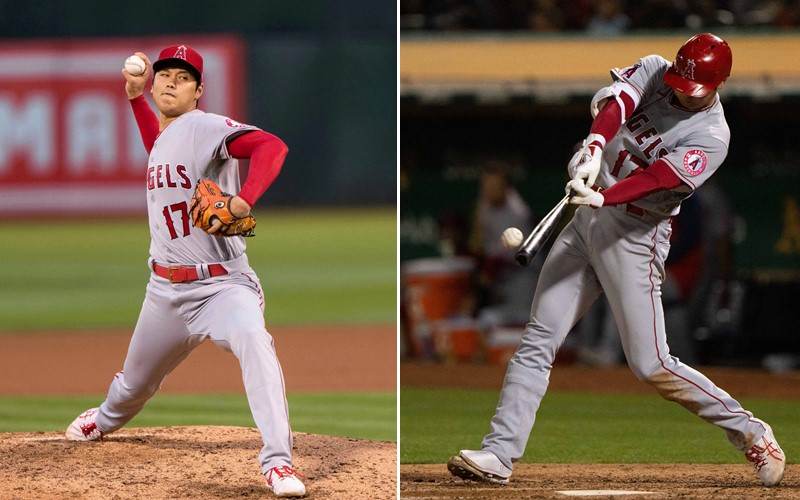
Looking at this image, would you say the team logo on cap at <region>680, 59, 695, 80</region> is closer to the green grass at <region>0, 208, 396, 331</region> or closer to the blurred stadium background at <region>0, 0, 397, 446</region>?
the green grass at <region>0, 208, 396, 331</region>

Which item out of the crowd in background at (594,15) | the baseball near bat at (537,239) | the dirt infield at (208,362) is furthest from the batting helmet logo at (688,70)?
the crowd in background at (594,15)

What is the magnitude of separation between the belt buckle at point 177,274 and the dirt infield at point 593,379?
492 centimetres

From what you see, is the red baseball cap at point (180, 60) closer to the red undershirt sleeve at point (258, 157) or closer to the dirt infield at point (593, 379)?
the red undershirt sleeve at point (258, 157)

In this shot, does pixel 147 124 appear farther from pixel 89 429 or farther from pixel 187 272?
pixel 89 429

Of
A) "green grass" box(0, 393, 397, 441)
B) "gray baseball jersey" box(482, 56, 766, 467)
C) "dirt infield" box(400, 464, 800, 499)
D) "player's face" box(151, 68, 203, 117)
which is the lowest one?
"green grass" box(0, 393, 397, 441)

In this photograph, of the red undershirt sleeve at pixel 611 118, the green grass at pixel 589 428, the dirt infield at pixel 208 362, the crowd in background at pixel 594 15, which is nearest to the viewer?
the red undershirt sleeve at pixel 611 118

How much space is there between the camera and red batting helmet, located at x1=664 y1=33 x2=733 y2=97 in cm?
504

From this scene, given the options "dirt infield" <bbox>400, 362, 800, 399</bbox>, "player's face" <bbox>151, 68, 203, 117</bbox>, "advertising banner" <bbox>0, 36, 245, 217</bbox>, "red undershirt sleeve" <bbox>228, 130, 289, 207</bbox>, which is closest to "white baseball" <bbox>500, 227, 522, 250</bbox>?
"red undershirt sleeve" <bbox>228, 130, 289, 207</bbox>

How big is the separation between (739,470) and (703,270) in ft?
17.2

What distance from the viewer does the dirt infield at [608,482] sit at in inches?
201

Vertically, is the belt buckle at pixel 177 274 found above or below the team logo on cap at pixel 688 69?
below

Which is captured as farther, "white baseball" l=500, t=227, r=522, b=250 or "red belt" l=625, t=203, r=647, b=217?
"red belt" l=625, t=203, r=647, b=217

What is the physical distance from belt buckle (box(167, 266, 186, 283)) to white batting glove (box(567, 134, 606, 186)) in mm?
1481

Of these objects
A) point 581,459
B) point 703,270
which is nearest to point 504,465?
point 581,459
